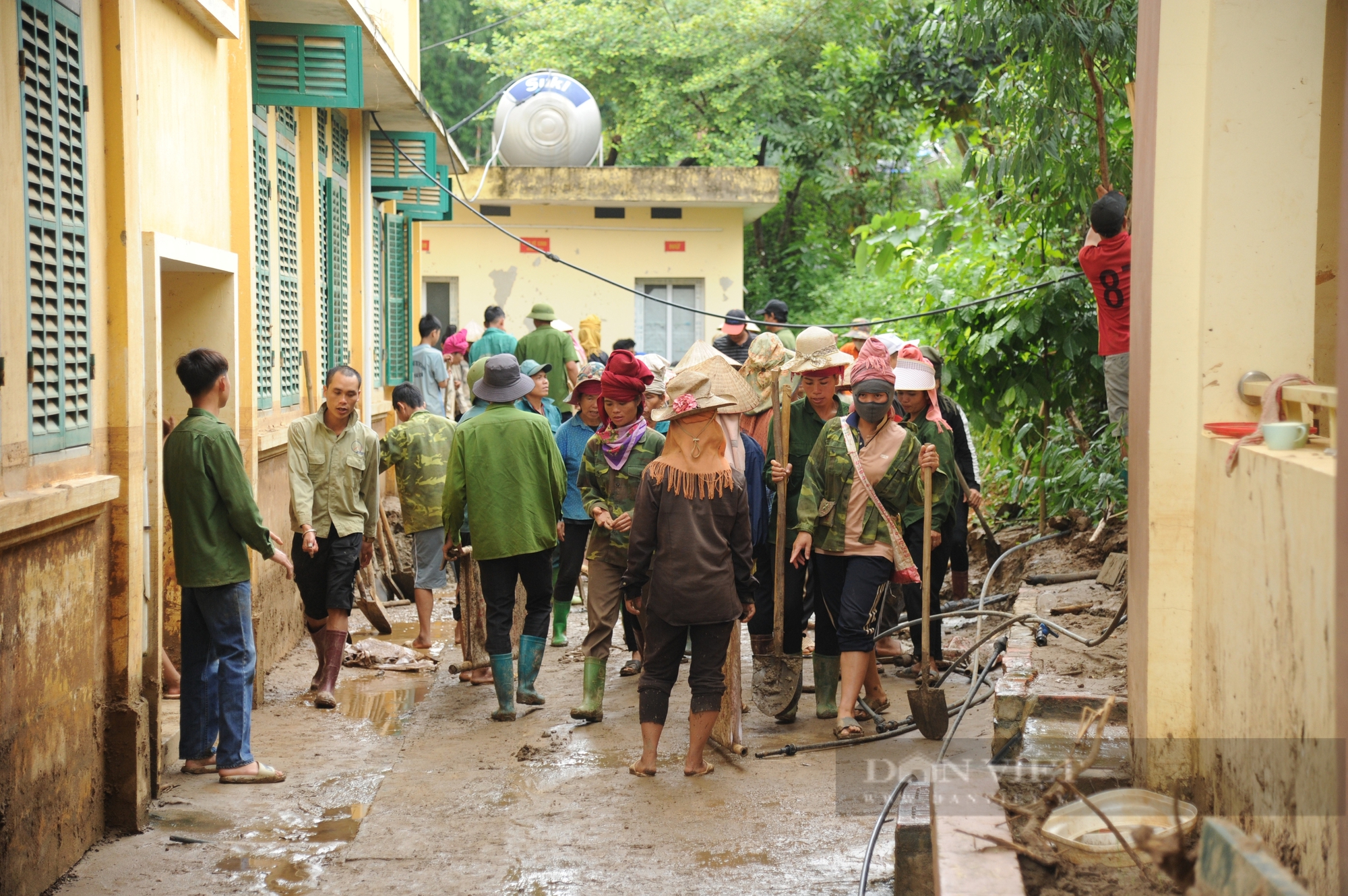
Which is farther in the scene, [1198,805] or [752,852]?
[752,852]

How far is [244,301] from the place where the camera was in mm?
7367

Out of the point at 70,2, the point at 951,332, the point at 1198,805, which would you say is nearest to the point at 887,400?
Answer: the point at 1198,805

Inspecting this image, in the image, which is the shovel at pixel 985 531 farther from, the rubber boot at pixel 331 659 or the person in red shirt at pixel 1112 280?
the rubber boot at pixel 331 659

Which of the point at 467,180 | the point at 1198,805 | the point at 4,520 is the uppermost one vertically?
the point at 467,180

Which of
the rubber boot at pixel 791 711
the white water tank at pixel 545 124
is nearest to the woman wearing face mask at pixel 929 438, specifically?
the rubber boot at pixel 791 711

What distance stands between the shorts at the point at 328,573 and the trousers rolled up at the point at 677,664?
2258 millimetres

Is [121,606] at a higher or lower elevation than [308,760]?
→ higher

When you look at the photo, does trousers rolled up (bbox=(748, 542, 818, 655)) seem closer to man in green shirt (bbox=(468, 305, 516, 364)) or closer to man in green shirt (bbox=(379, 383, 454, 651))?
man in green shirt (bbox=(379, 383, 454, 651))

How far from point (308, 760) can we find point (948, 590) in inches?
216

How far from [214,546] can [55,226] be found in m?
1.48

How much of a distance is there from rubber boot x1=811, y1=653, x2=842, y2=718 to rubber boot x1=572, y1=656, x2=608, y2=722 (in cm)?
111

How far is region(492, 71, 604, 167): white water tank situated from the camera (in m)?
20.4

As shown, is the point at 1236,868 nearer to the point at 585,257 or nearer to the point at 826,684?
the point at 826,684

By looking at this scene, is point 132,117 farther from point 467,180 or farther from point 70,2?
point 467,180
